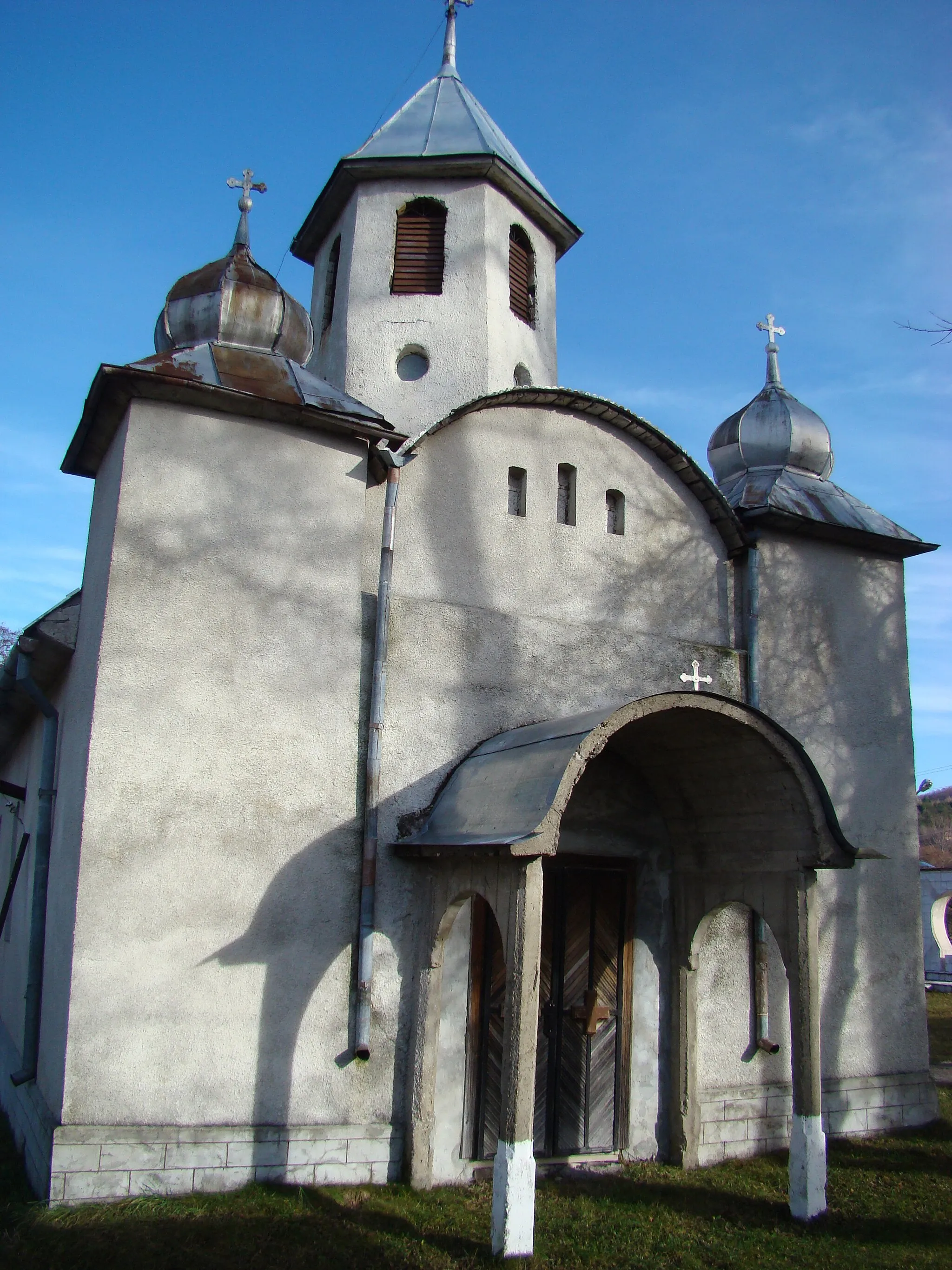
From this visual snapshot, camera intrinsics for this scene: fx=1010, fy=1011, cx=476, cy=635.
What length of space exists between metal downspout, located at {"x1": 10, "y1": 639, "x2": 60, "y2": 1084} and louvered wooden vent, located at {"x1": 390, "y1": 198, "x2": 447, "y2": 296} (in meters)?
5.32

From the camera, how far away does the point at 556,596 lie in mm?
8250

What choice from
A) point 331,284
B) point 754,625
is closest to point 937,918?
point 754,625

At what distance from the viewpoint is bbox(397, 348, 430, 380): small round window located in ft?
33.5

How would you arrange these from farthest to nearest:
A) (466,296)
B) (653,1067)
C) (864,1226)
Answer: (466,296) → (653,1067) → (864,1226)

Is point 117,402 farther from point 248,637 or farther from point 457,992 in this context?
point 457,992

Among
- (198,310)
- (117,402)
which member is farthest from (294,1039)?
(198,310)

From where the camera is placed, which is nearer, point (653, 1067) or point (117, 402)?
point (117, 402)

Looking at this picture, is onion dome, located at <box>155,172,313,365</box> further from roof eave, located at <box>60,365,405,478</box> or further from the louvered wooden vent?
the louvered wooden vent

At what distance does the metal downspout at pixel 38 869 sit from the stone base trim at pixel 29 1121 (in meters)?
0.19

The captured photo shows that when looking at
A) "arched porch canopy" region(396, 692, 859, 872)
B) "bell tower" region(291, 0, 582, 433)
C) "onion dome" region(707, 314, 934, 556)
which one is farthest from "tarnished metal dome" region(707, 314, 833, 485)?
"arched porch canopy" region(396, 692, 859, 872)

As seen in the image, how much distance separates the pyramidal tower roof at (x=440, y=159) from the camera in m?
10.5

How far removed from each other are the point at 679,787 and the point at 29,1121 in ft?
16.9

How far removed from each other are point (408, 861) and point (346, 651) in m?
1.53

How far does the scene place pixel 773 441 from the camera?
10.5m
